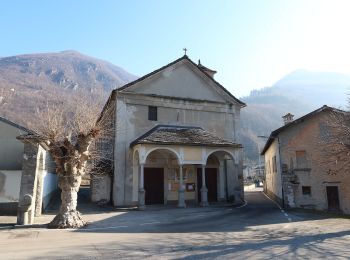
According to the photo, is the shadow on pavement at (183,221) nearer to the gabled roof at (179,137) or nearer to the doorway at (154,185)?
the doorway at (154,185)

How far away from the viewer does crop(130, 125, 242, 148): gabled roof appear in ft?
69.5

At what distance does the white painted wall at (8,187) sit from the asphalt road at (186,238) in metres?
4.70

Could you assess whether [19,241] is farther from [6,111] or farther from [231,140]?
[6,111]

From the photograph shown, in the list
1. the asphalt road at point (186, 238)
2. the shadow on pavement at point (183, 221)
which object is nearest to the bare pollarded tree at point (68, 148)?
the asphalt road at point (186, 238)

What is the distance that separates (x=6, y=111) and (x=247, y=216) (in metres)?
33.0

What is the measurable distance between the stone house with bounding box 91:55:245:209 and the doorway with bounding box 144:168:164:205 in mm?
72

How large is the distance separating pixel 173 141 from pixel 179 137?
3.64ft

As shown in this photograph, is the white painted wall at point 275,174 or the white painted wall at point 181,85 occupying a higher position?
the white painted wall at point 181,85

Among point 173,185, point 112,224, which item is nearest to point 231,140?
point 173,185

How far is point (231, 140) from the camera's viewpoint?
26.1 metres

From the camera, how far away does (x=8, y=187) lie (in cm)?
1820

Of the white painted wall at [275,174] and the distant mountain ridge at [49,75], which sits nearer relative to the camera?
the white painted wall at [275,174]

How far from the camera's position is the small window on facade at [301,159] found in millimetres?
23000

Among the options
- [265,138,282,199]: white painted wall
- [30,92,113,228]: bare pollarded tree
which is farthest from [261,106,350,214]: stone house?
[30,92,113,228]: bare pollarded tree
